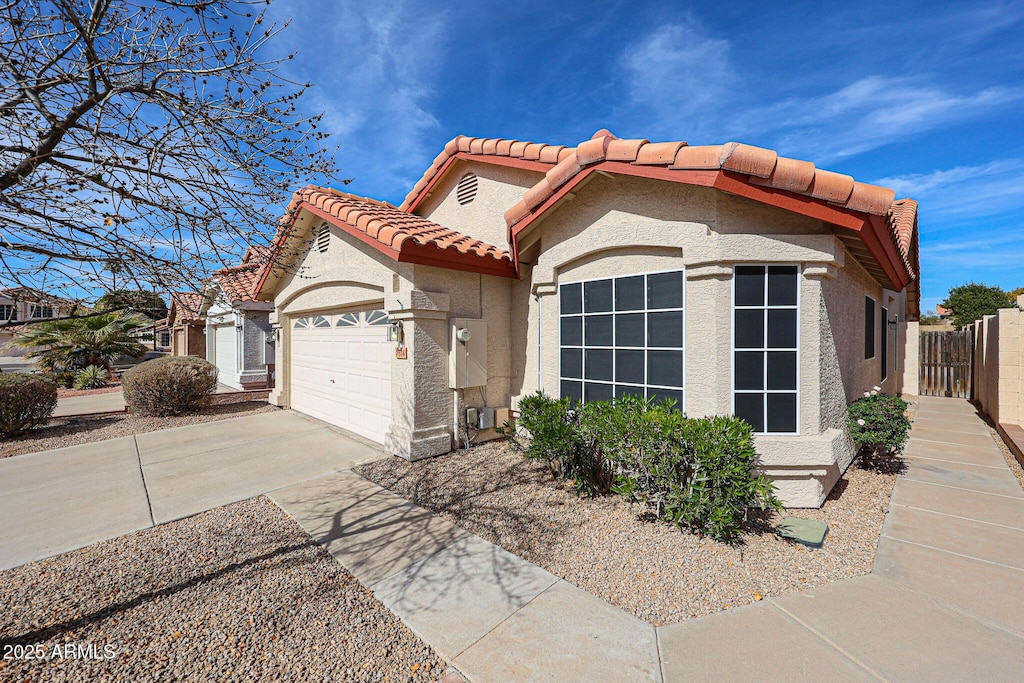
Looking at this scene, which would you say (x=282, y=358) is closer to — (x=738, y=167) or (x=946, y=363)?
(x=738, y=167)

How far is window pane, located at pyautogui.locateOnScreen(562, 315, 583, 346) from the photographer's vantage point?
6.60 m

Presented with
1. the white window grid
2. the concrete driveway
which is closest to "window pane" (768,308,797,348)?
the white window grid

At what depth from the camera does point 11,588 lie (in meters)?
3.57

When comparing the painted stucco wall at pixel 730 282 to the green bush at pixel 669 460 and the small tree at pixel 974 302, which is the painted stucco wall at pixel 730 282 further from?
the small tree at pixel 974 302

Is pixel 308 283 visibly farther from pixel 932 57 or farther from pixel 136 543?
pixel 932 57

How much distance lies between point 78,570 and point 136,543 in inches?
19.3

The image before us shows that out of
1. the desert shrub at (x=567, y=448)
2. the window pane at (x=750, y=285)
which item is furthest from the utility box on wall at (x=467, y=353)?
the window pane at (x=750, y=285)

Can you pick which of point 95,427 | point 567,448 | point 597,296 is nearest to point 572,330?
point 597,296

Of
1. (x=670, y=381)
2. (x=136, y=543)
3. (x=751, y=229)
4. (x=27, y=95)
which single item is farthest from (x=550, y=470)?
(x=27, y=95)

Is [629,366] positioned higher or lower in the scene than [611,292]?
lower

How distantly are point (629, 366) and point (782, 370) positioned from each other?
1.79m

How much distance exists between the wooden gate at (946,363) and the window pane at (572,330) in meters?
14.2

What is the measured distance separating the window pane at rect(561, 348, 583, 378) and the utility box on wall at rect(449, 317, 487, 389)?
1471 mm

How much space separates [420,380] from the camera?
692 centimetres
